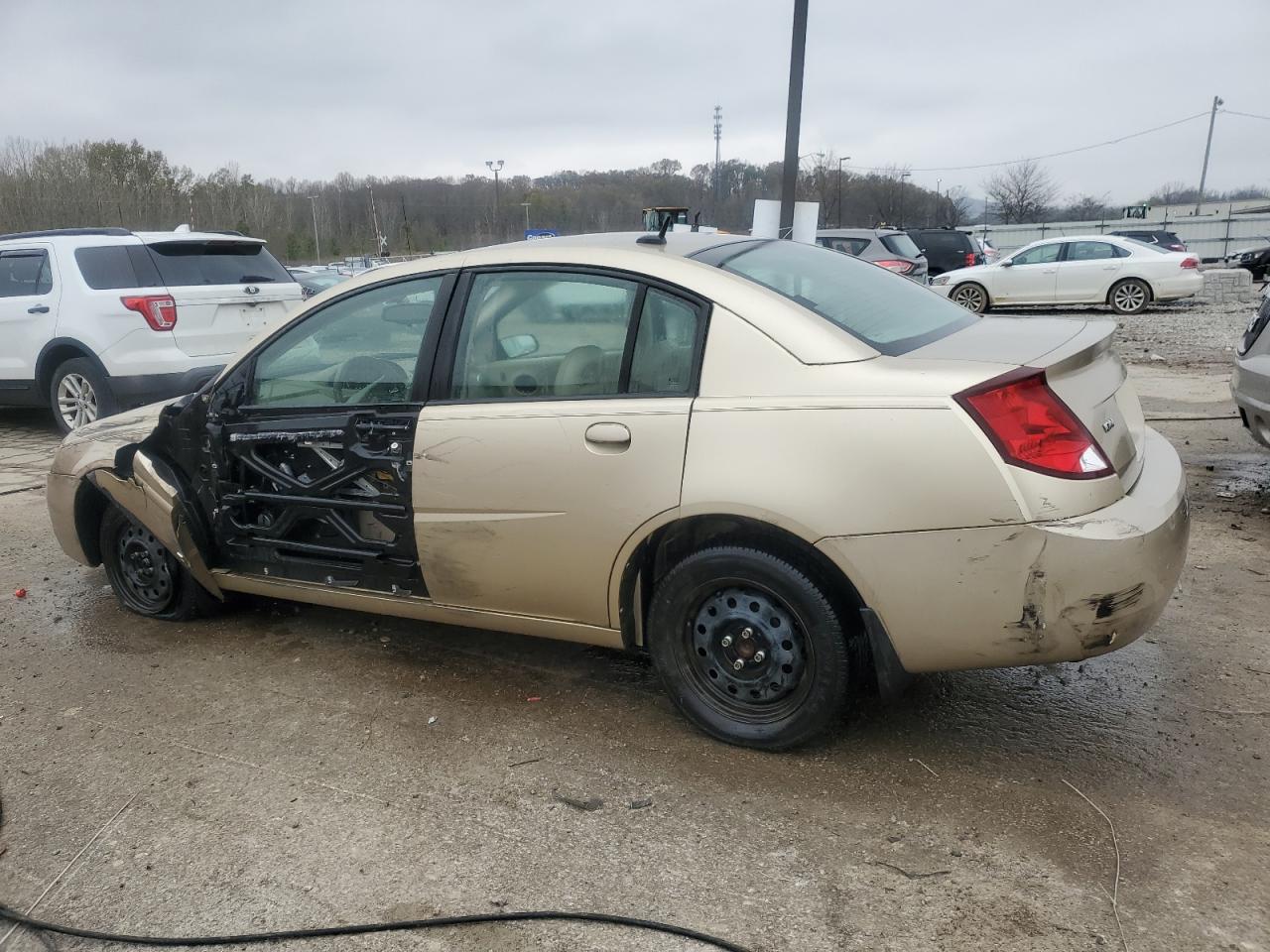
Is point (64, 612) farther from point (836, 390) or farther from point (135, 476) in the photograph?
point (836, 390)

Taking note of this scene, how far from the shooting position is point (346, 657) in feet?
13.2

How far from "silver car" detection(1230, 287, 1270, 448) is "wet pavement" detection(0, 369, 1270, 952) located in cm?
144

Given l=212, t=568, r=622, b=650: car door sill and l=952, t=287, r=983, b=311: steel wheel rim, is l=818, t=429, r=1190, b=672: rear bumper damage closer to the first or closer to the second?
l=212, t=568, r=622, b=650: car door sill

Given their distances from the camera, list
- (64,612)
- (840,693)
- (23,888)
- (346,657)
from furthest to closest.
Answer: (64,612) → (346,657) → (840,693) → (23,888)

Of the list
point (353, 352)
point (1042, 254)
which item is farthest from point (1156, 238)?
point (353, 352)

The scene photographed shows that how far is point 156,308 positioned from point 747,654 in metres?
7.07

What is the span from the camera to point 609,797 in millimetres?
2924

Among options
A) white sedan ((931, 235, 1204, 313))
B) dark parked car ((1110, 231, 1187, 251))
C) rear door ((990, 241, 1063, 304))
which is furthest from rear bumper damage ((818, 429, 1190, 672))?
dark parked car ((1110, 231, 1187, 251))

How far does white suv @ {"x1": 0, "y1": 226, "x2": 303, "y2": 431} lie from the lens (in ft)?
27.0

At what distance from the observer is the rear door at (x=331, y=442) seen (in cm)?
351

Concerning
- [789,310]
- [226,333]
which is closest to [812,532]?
[789,310]

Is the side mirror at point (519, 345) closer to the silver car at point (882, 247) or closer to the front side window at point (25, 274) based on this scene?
the front side window at point (25, 274)

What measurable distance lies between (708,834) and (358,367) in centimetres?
213

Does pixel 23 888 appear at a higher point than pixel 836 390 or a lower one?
lower
